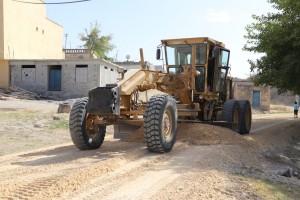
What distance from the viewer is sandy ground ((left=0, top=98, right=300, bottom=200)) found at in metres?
4.99

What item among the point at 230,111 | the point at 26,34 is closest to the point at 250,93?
the point at 26,34

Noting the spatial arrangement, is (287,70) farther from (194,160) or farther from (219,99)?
(194,160)

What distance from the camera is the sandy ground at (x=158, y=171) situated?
499cm

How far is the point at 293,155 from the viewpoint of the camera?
11.2 m

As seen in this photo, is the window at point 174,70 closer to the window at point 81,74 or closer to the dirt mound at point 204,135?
the dirt mound at point 204,135

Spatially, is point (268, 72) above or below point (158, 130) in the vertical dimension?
above

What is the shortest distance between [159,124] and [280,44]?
8.72 m

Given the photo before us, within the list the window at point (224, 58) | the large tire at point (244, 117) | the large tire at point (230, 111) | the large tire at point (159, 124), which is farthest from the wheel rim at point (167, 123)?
the large tire at point (244, 117)

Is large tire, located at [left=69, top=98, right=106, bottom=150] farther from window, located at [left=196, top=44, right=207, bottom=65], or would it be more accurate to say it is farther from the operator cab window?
window, located at [left=196, top=44, right=207, bottom=65]

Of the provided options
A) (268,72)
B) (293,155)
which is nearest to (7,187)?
(293,155)

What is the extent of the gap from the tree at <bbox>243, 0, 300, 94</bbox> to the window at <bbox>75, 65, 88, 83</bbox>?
15136 millimetres

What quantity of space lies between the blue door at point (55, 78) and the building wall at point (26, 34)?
3.75 metres

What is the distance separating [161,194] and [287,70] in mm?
10803

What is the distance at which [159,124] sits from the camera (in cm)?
748
